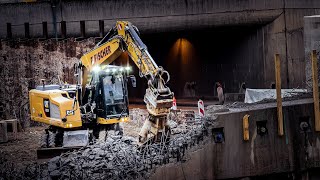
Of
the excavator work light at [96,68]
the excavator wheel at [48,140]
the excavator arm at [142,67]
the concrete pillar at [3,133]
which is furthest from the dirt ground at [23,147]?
the excavator work light at [96,68]

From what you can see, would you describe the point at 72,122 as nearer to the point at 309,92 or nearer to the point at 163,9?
the point at 309,92

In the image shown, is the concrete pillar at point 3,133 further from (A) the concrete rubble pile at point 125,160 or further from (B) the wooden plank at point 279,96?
(B) the wooden plank at point 279,96

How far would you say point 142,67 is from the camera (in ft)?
44.9

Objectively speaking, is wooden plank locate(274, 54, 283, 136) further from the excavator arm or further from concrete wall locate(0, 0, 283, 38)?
concrete wall locate(0, 0, 283, 38)

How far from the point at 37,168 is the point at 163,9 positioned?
12.6 m

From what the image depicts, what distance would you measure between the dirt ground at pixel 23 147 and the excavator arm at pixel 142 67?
9.89ft

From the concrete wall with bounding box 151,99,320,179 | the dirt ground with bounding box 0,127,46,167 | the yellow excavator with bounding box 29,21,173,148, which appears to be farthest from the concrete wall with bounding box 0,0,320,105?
the concrete wall with bounding box 151,99,320,179

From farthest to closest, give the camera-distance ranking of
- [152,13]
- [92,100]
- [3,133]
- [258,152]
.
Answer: [152,13], [3,133], [92,100], [258,152]

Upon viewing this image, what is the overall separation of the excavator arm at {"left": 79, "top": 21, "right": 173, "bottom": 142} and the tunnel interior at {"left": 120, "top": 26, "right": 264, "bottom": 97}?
8.67 metres

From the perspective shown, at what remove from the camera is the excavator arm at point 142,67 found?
12.6m

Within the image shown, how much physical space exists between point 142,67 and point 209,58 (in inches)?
601

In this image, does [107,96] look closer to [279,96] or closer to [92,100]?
[92,100]

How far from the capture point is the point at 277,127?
1279 cm

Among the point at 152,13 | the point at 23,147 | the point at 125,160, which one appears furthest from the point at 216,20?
the point at 125,160
